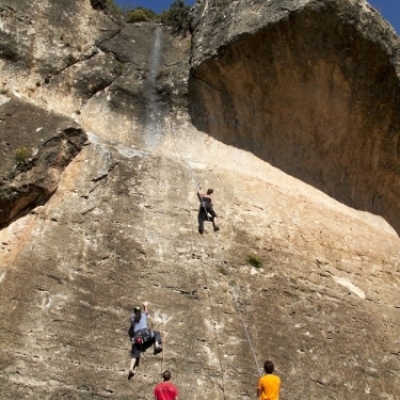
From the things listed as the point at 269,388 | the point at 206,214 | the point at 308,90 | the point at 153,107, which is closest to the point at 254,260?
the point at 206,214

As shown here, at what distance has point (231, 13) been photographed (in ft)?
32.9

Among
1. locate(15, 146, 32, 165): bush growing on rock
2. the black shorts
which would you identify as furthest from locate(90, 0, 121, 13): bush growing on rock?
the black shorts

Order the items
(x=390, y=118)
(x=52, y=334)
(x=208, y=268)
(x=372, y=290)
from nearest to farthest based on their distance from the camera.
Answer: (x=52, y=334) < (x=208, y=268) < (x=372, y=290) < (x=390, y=118)

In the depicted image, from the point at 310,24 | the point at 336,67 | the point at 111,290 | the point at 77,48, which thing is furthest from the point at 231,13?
the point at 111,290

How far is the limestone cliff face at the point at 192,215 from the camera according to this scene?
6.92m

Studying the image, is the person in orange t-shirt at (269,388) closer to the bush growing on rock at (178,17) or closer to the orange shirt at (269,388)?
the orange shirt at (269,388)

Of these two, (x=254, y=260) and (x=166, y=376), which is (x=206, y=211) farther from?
(x=166, y=376)

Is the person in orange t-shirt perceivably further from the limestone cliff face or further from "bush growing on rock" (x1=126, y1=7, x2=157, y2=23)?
"bush growing on rock" (x1=126, y1=7, x2=157, y2=23)

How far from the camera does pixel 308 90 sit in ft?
33.7

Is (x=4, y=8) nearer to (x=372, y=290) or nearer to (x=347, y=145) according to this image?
(x=347, y=145)

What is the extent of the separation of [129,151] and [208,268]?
2.48 meters

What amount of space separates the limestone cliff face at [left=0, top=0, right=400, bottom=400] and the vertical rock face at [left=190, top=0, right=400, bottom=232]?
36mm

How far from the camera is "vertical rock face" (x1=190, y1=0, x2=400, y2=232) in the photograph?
31.6 ft

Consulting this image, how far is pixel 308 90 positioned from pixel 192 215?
3.40 m
